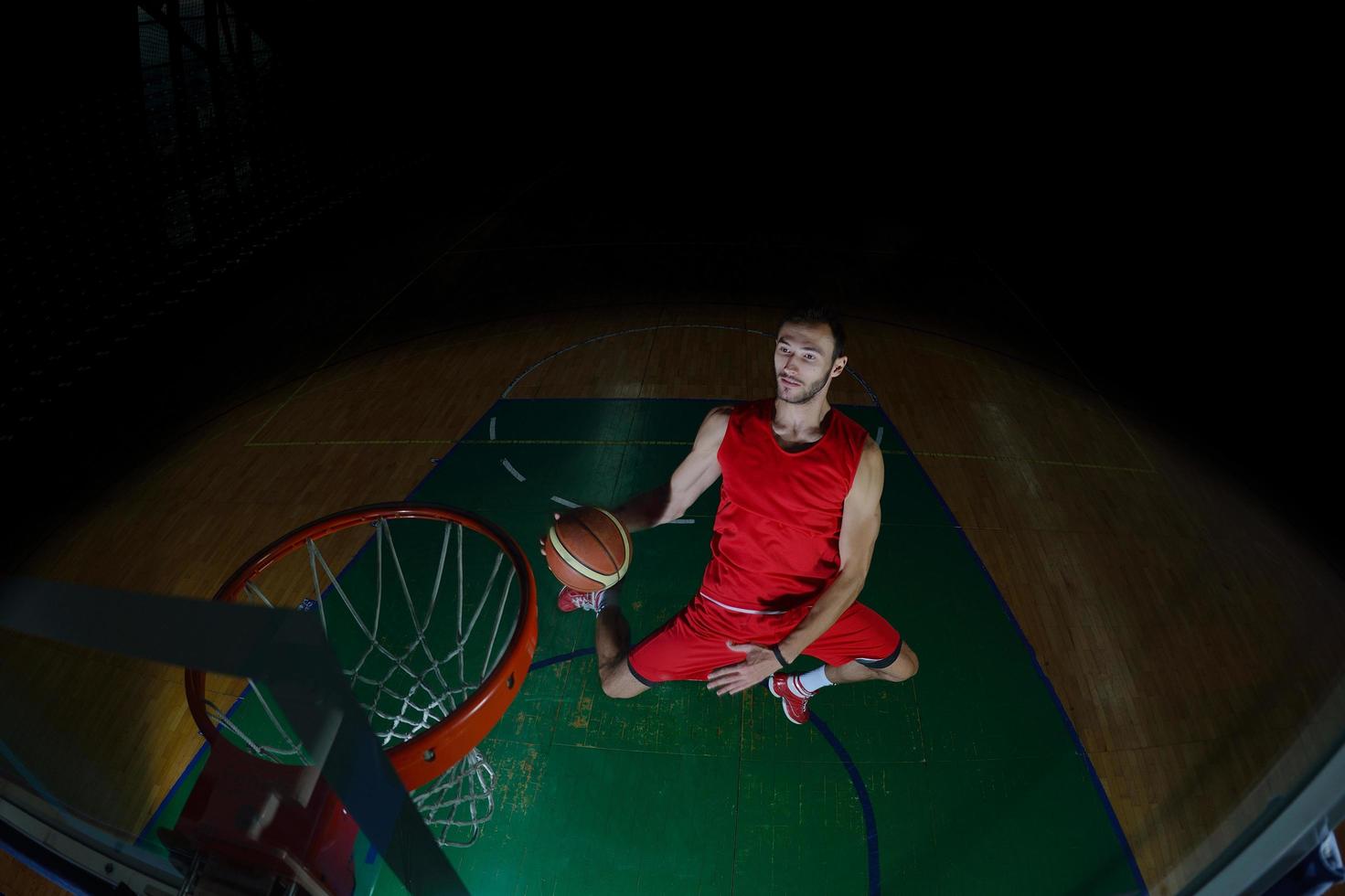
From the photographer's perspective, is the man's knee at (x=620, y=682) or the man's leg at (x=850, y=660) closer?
the man's leg at (x=850, y=660)

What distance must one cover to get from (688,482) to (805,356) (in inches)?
31.8

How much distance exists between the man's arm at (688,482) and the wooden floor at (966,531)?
2.05 metres

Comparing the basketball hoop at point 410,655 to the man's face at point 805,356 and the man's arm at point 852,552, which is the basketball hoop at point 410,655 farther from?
the man's face at point 805,356

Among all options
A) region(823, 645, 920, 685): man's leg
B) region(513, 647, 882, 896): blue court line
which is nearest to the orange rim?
region(513, 647, 882, 896): blue court line

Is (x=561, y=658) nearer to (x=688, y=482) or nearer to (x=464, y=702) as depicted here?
(x=688, y=482)

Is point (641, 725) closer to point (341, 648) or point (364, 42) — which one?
point (341, 648)

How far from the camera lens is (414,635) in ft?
14.5

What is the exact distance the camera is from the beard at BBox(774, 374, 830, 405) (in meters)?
3.40

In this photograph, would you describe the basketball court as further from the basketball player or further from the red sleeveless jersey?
the red sleeveless jersey

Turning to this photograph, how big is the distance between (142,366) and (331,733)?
278 inches

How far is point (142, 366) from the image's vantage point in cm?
711

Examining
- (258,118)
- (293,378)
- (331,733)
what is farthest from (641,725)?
(258,118)

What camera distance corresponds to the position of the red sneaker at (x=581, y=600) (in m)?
3.96

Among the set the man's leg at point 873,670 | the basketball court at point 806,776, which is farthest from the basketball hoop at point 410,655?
the man's leg at point 873,670
